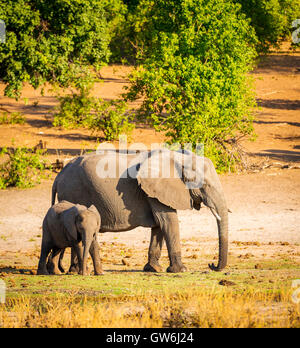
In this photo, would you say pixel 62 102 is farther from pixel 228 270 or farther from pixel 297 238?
pixel 228 270

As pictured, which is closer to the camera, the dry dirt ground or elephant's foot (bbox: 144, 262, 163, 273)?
elephant's foot (bbox: 144, 262, 163, 273)

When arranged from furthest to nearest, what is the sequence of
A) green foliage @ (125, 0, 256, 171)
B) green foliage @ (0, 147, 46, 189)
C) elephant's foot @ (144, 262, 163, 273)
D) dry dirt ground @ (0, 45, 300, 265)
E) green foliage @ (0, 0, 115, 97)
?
green foliage @ (0, 0, 115, 97) → green foliage @ (125, 0, 256, 171) → green foliage @ (0, 147, 46, 189) → dry dirt ground @ (0, 45, 300, 265) → elephant's foot @ (144, 262, 163, 273)

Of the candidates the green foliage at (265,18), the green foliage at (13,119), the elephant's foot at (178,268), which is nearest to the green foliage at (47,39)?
the green foliage at (13,119)

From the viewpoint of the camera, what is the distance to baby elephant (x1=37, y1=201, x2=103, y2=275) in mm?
9180

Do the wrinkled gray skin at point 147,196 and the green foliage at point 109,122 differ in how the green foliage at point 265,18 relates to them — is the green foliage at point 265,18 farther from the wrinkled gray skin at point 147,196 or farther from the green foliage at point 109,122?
the wrinkled gray skin at point 147,196

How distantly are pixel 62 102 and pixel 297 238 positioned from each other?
50.3ft

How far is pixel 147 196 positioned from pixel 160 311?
3147mm

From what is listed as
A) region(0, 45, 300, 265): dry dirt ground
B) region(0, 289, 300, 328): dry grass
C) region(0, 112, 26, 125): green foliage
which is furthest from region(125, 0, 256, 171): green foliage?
region(0, 289, 300, 328): dry grass

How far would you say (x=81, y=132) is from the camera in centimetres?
2723

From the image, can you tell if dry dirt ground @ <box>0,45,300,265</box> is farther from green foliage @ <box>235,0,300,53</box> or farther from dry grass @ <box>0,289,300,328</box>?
green foliage @ <box>235,0,300,53</box>

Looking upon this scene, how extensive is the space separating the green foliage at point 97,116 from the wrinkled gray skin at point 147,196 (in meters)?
12.4

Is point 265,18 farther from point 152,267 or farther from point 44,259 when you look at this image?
point 44,259

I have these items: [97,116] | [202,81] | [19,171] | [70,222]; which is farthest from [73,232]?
[97,116]

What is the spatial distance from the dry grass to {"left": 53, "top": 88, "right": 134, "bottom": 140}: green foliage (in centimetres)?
1534
